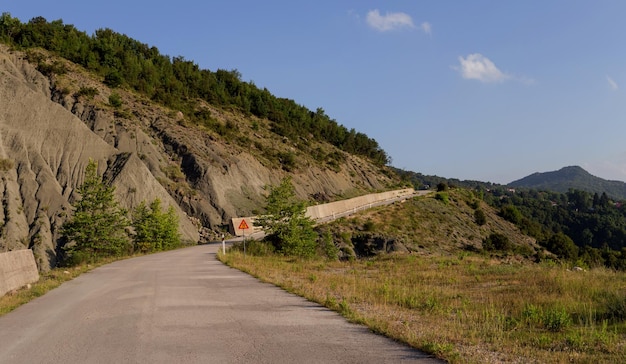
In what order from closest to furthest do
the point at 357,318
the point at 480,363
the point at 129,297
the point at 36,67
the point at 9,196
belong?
the point at 480,363, the point at 357,318, the point at 129,297, the point at 9,196, the point at 36,67

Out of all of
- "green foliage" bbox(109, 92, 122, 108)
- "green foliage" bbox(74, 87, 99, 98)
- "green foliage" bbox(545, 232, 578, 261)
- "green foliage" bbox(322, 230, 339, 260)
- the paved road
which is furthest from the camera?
"green foliage" bbox(545, 232, 578, 261)

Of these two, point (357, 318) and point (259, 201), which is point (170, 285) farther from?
point (259, 201)

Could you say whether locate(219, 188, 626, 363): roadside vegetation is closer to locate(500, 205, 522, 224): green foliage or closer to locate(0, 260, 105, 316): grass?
locate(0, 260, 105, 316): grass

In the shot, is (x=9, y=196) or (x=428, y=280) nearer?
(x=428, y=280)

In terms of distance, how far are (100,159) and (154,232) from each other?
50.2 ft

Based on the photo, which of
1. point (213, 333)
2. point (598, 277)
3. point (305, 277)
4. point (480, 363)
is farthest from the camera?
point (305, 277)

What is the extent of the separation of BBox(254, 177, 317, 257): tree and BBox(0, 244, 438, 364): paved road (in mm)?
18596

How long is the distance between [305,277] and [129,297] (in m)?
7.24

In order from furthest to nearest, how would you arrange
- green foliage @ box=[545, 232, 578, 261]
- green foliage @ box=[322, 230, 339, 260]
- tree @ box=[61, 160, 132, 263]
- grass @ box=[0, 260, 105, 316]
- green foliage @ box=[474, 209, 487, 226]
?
green foliage @ box=[474, 209, 487, 226], green foliage @ box=[545, 232, 578, 261], green foliage @ box=[322, 230, 339, 260], tree @ box=[61, 160, 132, 263], grass @ box=[0, 260, 105, 316]

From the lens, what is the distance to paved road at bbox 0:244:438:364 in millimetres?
6949

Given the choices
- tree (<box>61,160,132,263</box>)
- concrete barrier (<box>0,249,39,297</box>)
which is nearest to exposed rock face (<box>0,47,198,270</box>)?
tree (<box>61,160,132,263</box>)

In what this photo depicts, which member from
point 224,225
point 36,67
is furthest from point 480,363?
point 36,67

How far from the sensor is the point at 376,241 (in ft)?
168

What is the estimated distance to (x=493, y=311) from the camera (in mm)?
10836
